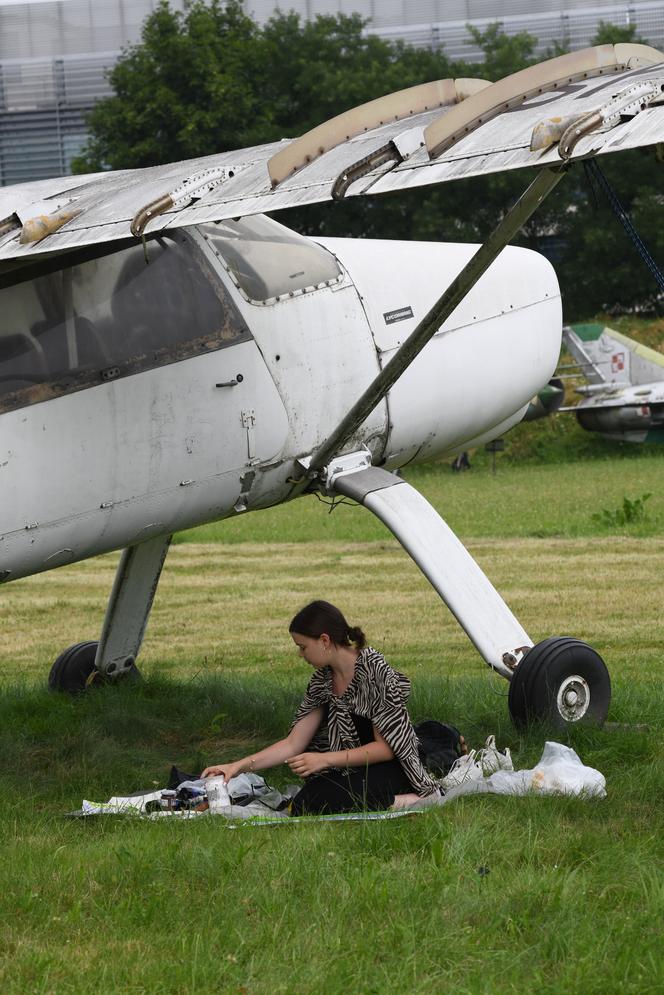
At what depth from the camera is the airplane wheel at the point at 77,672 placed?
353 inches

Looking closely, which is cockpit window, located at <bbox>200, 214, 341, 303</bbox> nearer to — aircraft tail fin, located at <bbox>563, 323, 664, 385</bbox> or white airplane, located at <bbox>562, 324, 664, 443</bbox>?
white airplane, located at <bbox>562, 324, 664, 443</bbox>

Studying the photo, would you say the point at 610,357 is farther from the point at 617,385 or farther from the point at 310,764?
the point at 310,764

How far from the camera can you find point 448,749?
6.41 meters

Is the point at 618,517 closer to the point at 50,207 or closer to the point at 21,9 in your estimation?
the point at 50,207

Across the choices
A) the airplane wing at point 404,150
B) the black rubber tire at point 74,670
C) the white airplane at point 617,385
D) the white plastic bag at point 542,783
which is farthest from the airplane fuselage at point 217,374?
the white airplane at point 617,385

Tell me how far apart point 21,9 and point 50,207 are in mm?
55471

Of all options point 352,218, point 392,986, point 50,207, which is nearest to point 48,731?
point 50,207

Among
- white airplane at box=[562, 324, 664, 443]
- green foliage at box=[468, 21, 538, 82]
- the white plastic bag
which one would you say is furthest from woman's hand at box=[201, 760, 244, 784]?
green foliage at box=[468, 21, 538, 82]

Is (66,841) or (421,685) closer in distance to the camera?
(66,841)

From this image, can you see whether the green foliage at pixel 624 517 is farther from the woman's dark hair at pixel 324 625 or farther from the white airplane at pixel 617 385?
the white airplane at pixel 617 385

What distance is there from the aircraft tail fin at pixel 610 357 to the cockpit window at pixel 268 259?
90.4 feet

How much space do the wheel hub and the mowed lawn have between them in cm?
14

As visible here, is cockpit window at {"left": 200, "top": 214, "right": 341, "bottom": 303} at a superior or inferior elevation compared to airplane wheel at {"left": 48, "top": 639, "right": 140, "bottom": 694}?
superior

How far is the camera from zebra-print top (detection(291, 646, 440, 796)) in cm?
574
